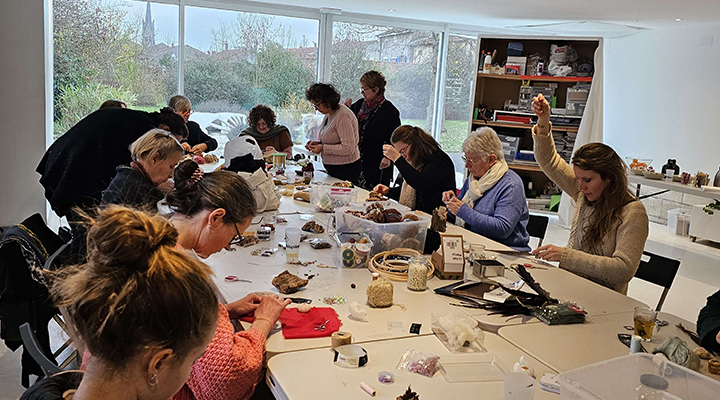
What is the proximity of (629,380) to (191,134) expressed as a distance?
5.64 metres

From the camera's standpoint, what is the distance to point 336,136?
527cm

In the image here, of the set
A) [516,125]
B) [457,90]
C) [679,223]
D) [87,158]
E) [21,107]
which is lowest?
[679,223]

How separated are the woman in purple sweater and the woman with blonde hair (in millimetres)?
1648

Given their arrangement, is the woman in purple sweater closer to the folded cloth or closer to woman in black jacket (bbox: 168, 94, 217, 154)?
the folded cloth

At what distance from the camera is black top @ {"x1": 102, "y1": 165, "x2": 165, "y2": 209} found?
9.22 ft

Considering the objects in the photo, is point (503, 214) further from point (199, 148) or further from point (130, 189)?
point (199, 148)

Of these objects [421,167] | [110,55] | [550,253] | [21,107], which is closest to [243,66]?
[110,55]

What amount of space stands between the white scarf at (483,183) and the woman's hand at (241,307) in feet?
5.89

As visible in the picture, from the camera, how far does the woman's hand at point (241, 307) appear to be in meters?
1.98

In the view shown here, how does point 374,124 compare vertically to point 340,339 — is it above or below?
above

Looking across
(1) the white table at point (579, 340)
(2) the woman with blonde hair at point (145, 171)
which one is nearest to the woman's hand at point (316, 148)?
(2) the woman with blonde hair at point (145, 171)

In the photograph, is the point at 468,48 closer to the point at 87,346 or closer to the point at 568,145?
the point at 568,145

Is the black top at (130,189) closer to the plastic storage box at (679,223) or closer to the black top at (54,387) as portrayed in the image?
the black top at (54,387)

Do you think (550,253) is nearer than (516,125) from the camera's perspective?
Yes
